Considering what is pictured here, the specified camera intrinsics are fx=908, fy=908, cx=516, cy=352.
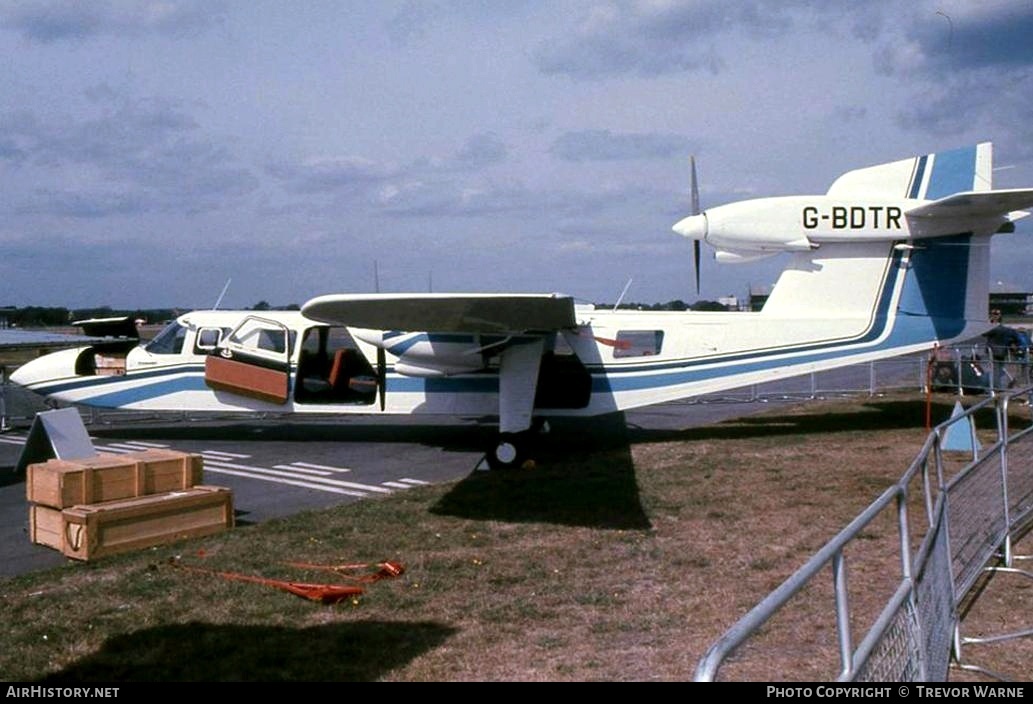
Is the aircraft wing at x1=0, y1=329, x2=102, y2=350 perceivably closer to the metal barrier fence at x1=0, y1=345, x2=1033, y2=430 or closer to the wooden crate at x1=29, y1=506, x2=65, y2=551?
the wooden crate at x1=29, y1=506, x2=65, y2=551

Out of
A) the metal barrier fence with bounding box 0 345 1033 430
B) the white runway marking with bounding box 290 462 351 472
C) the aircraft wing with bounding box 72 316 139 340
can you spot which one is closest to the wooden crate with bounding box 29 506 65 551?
the white runway marking with bounding box 290 462 351 472

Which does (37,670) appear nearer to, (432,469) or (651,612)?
(651,612)

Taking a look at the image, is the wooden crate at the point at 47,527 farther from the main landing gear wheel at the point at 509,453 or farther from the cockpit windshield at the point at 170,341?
the cockpit windshield at the point at 170,341

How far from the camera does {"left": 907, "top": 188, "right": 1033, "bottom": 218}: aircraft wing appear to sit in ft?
41.3

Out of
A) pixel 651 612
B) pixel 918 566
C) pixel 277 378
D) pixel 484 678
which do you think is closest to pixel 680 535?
pixel 651 612

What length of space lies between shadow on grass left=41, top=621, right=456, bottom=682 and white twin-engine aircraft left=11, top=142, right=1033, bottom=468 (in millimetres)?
7782

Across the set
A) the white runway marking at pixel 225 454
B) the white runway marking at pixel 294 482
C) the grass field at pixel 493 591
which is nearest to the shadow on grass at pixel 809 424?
the grass field at pixel 493 591

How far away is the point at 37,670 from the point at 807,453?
35.0 ft

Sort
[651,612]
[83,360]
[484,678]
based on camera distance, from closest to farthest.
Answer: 1. [484,678]
2. [651,612]
3. [83,360]

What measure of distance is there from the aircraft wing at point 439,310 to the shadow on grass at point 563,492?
2.06 meters

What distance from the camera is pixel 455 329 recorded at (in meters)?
11.3

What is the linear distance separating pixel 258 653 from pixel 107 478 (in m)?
3.68

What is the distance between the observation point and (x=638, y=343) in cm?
1465

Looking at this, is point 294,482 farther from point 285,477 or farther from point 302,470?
point 302,470
